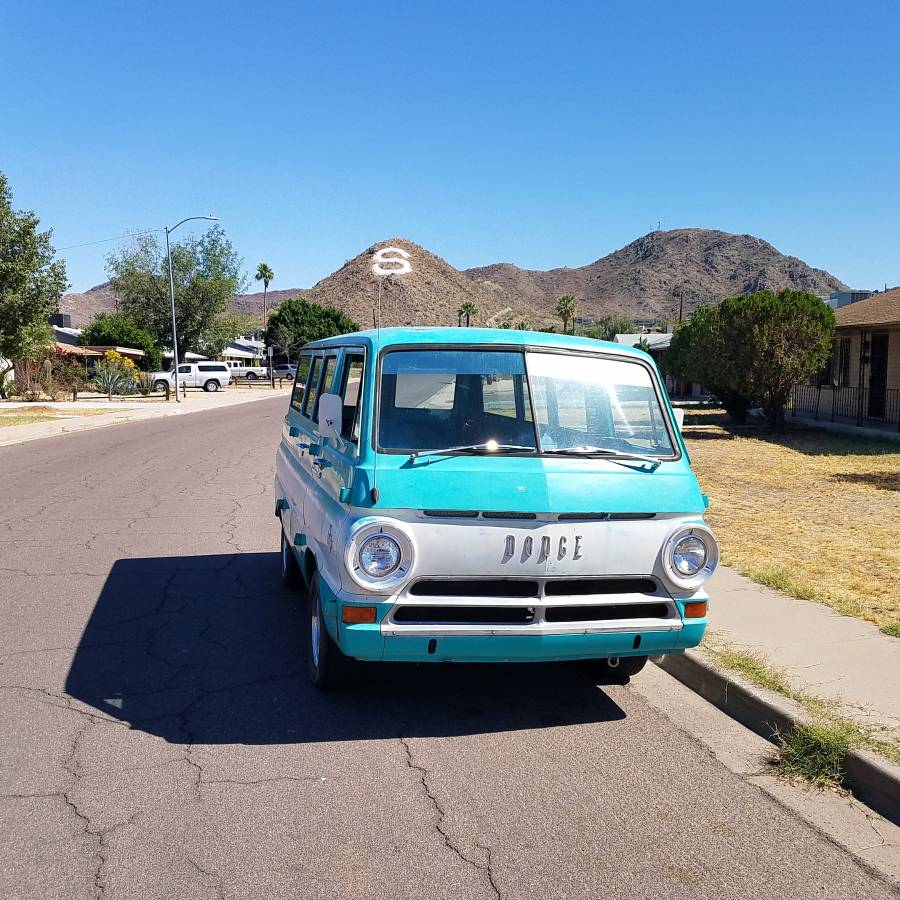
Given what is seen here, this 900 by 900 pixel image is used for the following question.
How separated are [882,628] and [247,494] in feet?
29.6

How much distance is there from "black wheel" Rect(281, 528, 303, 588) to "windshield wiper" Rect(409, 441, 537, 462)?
2873mm

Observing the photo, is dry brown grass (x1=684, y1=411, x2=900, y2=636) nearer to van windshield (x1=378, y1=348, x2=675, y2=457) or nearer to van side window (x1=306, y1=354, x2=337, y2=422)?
van windshield (x1=378, y1=348, x2=675, y2=457)

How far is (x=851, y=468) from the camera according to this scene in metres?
16.4

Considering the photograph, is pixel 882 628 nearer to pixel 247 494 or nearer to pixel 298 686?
pixel 298 686

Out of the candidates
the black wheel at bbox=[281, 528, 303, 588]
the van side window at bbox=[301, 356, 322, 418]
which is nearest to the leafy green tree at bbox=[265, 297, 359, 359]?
the black wheel at bbox=[281, 528, 303, 588]

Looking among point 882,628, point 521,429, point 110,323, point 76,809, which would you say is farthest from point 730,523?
point 110,323

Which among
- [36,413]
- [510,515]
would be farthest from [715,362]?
[36,413]

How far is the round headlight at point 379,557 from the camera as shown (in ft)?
14.5

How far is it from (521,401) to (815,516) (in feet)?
25.2

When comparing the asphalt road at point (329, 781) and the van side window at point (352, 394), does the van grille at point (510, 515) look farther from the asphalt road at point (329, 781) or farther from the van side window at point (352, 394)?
the asphalt road at point (329, 781)

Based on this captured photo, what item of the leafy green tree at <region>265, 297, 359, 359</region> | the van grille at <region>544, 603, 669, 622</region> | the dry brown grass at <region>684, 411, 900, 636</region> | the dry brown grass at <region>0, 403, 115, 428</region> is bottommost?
the dry brown grass at <region>684, 411, 900, 636</region>

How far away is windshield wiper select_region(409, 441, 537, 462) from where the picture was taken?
4.74m

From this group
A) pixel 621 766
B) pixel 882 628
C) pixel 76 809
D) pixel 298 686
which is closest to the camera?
pixel 76 809

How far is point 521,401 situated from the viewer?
5.18 meters
